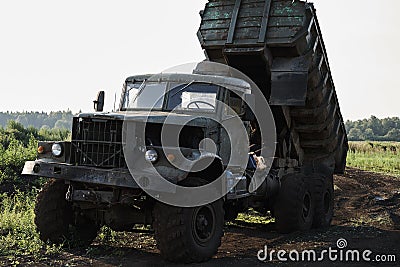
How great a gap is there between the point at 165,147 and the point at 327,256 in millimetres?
2417

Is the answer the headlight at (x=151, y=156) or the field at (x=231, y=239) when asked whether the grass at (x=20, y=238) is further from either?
the headlight at (x=151, y=156)

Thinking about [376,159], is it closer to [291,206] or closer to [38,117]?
[291,206]

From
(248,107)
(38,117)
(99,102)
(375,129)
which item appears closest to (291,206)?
(248,107)

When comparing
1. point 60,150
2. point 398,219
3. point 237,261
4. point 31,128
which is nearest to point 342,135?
point 398,219

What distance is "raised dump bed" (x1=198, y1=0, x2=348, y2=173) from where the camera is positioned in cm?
898

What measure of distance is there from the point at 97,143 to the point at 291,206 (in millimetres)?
3780

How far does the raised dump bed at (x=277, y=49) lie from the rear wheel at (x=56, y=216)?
3.57 m

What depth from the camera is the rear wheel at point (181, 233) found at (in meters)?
6.27

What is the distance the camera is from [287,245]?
7.96m

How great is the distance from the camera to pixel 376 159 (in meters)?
26.1

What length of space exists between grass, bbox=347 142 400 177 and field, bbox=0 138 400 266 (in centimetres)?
959

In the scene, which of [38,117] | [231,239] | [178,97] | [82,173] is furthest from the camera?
[38,117]

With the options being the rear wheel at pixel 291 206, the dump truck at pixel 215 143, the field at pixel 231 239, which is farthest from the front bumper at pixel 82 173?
the rear wheel at pixel 291 206

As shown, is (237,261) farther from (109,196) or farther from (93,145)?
(93,145)
